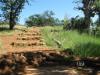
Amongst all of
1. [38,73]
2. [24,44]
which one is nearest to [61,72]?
[38,73]

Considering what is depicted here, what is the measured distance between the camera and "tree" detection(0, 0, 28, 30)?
2850 cm

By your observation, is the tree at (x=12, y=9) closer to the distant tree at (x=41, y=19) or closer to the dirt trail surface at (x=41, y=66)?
the dirt trail surface at (x=41, y=66)

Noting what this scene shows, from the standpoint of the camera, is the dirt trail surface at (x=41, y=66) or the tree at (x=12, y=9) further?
the tree at (x=12, y=9)

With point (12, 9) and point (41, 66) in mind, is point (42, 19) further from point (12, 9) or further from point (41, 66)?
point (41, 66)

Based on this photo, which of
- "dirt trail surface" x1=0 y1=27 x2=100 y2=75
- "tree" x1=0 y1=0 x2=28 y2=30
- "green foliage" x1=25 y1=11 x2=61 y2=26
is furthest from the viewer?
"green foliage" x1=25 y1=11 x2=61 y2=26

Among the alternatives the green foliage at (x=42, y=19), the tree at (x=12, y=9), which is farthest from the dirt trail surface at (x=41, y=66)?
the green foliage at (x=42, y=19)

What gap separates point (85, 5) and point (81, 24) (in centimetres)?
453

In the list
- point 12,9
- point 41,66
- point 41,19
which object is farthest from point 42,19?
point 41,66

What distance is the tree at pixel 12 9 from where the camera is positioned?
93.5 ft

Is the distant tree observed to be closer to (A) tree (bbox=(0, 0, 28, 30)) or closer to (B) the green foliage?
(B) the green foliage

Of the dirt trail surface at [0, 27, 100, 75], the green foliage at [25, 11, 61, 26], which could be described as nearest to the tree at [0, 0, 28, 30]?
the dirt trail surface at [0, 27, 100, 75]

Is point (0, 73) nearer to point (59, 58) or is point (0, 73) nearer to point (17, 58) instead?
point (17, 58)

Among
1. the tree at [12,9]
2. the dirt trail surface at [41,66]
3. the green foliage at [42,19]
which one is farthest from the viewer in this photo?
the green foliage at [42,19]

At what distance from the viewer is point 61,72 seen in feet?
21.2
